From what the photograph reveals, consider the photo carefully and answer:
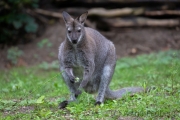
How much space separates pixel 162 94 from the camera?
641 cm

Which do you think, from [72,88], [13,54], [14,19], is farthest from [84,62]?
[14,19]

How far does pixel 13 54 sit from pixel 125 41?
387 centimetres

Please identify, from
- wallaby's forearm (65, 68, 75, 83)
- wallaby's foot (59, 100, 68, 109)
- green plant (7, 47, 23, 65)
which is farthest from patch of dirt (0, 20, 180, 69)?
wallaby's foot (59, 100, 68, 109)

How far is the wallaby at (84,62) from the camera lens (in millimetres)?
6234

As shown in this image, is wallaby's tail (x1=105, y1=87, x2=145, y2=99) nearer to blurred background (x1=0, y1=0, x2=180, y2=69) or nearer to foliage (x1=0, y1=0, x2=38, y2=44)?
blurred background (x1=0, y1=0, x2=180, y2=69)

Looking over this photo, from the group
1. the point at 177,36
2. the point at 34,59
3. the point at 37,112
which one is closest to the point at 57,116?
the point at 37,112

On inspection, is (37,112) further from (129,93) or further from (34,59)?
(34,59)

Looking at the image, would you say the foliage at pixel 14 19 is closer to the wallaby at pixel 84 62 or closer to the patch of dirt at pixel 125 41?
the patch of dirt at pixel 125 41

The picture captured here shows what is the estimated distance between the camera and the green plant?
12191 millimetres

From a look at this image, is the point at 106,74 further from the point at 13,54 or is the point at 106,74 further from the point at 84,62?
the point at 13,54

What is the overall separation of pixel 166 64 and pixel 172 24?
11.0 ft

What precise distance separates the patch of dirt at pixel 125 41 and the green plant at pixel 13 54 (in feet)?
0.51

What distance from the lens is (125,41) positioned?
1351 cm

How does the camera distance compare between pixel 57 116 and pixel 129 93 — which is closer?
pixel 57 116
